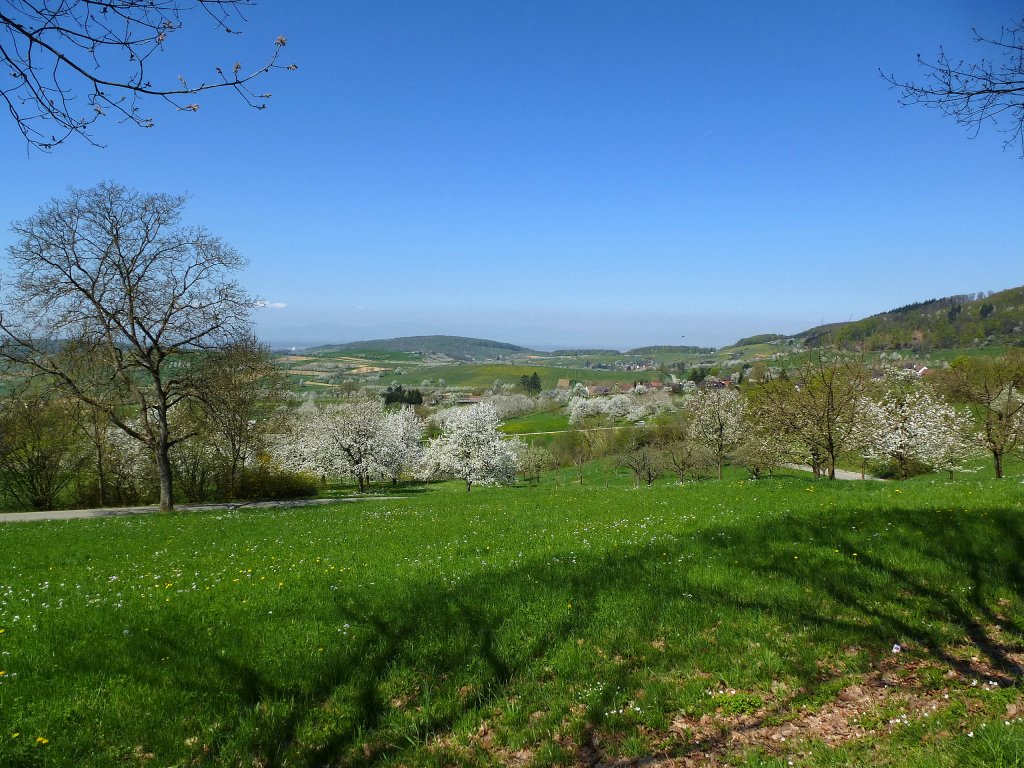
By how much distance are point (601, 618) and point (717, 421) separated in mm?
46792


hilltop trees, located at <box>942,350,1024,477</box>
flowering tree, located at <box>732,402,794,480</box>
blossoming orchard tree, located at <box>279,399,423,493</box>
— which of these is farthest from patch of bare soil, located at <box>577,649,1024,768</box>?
blossoming orchard tree, located at <box>279,399,423,493</box>

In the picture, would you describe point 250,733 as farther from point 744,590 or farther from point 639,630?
point 744,590

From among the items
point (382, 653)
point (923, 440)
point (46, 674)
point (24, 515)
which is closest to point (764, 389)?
point (923, 440)

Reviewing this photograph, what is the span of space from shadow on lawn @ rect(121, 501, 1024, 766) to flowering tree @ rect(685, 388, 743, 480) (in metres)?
40.3

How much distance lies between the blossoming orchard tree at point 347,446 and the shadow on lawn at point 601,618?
39.9 metres

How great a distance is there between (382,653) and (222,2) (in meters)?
6.20

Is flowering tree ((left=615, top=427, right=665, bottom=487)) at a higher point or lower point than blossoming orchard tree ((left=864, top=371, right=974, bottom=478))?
lower

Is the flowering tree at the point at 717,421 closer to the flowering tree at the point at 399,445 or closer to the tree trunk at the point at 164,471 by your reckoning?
the flowering tree at the point at 399,445

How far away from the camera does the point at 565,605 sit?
670 cm

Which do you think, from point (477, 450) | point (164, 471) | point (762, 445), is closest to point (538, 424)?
point (477, 450)

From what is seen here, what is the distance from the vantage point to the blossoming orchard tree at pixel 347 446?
47.3 meters

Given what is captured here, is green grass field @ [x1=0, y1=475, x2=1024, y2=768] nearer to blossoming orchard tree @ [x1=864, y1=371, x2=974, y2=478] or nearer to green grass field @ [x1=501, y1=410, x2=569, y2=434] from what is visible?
blossoming orchard tree @ [x1=864, y1=371, x2=974, y2=478]

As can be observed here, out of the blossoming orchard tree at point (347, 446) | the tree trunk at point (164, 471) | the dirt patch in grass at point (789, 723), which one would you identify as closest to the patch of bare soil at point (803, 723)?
the dirt patch in grass at point (789, 723)

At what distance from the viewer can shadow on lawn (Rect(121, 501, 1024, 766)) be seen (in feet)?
16.1
